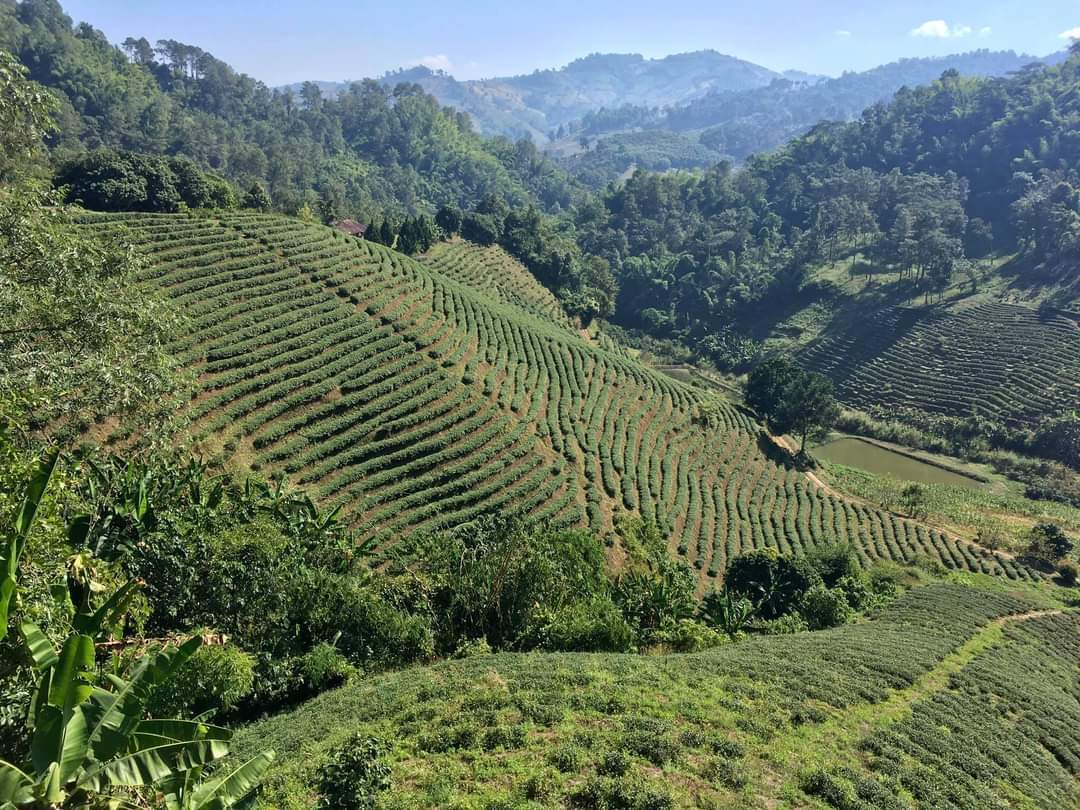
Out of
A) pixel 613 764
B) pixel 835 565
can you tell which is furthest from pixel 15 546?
pixel 835 565

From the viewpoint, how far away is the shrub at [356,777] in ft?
34.6

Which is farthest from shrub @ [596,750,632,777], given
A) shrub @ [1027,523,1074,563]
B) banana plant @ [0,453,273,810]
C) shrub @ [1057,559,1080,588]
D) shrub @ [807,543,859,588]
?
shrub @ [1027,523,1074,563]

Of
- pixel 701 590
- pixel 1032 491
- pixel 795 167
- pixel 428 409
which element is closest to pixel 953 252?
pixel 1032 491

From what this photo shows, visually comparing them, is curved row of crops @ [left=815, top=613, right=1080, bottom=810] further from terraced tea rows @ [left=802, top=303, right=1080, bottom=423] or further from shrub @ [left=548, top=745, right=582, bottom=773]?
terraced tea rows @ [left=802, top=303, right=1080, bottom=423]

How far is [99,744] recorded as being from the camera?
658 cm

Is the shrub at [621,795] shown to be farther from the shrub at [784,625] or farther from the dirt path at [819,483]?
the dirt path at [819,483]

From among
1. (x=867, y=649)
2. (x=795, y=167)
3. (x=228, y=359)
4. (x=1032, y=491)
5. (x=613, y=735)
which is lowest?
(x=1032, y=491)

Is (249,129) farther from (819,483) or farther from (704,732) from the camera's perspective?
(704,732)

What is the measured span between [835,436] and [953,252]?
46549mm

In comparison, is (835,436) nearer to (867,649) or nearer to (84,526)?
(867,649)

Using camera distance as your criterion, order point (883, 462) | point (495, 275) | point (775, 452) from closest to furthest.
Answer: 1. point (775, 452)
2. point (883, 462)
3. point (495, 275)

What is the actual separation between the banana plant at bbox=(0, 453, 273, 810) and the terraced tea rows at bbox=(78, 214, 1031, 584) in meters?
22.6

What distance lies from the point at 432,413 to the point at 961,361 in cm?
7399

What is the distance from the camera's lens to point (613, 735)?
1323 centimetres
